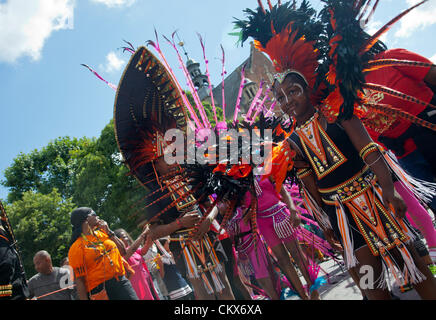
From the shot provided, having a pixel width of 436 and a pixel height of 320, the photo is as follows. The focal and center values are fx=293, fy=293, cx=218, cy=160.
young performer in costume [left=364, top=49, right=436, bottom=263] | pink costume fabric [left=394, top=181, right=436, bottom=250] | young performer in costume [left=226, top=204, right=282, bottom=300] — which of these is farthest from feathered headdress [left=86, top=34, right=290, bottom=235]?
pink costume fabric [left=394, top=181, right=436, bottom=250]

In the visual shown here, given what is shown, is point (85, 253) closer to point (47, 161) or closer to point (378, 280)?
point (378, 280)

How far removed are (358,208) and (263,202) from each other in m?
1.54

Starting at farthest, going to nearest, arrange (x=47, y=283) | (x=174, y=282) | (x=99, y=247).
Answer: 1. (x=47, y=283)
2. (x=174, y=282)
3. (x=99, y=247)

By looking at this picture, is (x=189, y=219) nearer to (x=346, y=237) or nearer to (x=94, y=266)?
(x=346, y=237)

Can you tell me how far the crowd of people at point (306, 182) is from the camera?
1996 mm

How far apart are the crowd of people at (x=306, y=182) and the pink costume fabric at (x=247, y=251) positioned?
0.05ft

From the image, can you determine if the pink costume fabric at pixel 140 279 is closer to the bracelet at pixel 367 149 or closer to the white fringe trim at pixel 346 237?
the white fringe trim at pixel 346 237

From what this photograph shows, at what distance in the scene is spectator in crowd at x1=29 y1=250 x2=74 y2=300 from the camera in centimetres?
475

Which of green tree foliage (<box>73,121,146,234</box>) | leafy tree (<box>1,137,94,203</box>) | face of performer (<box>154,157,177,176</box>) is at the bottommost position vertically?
face of performer (<box>154,157,177,176</box>)

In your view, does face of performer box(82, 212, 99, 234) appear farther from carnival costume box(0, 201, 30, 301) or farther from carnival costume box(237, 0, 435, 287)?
carnival costume box(237, 0, 435, 287)

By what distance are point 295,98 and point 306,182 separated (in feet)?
2.38

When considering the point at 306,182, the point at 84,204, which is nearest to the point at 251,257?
the point at 306,182

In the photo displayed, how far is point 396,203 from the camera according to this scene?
1813 millimetres

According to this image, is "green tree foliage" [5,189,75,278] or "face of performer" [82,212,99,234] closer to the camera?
"face of performer" [82,212,99,234]
